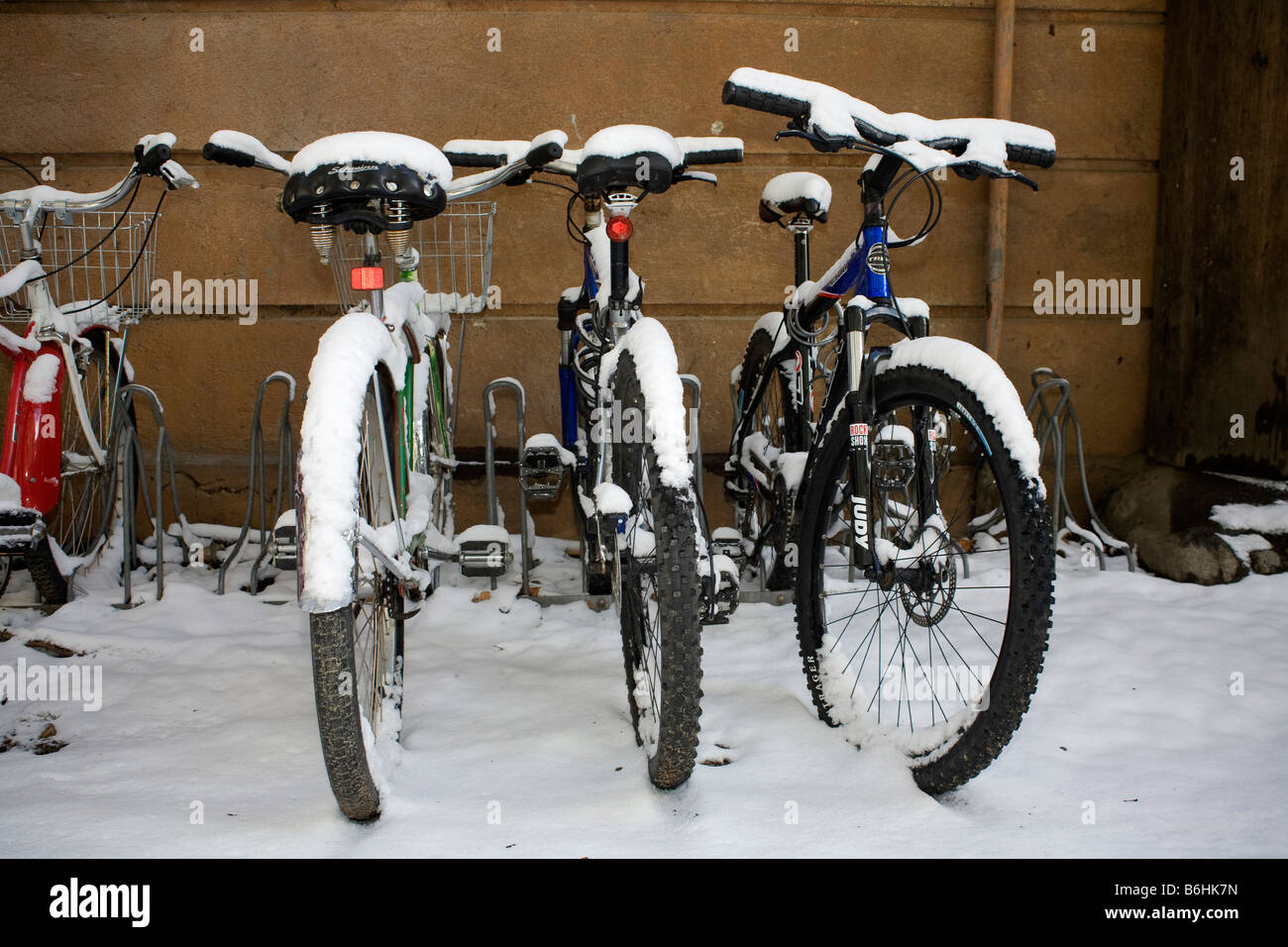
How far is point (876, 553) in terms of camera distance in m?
1.90

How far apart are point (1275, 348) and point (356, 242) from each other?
336 cm

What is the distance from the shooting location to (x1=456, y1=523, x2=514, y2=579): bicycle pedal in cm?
254

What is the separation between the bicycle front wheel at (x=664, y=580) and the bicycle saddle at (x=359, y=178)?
0.56 meters

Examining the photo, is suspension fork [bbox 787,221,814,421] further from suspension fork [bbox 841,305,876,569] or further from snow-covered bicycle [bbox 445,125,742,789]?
suspension fork [bbox 841,305,876,569]

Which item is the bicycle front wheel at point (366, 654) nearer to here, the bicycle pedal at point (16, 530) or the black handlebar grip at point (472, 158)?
the black handlebar grip at point (472, 158)

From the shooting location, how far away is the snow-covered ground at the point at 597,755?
5.39 ft

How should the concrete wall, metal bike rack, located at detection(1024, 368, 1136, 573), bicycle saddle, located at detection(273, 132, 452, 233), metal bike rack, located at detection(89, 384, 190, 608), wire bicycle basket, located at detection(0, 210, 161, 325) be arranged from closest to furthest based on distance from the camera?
bicycle saddle, located at detection(273, 132, 452, 233), metal bike rack, located at detection(89, 384, 190, 608), metal bike rack, located at detection(1024, 368, 1136, 573), wire bicycle basket, located at detection(0, 210, 161, 325), the concrete wall

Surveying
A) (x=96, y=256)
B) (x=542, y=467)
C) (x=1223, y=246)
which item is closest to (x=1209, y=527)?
(x=1223, y=246)

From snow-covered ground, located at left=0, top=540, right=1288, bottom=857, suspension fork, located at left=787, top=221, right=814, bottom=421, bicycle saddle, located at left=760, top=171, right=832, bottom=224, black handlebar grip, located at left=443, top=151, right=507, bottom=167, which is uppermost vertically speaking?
black handlebar grip, located at left=443, top=151, right=507, bottom=167

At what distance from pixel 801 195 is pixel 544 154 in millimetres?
975

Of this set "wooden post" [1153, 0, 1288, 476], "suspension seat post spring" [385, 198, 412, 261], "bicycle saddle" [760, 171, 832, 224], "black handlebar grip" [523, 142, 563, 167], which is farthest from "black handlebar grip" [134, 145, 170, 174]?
"wooden post" [1153, 0, 1288, 476]

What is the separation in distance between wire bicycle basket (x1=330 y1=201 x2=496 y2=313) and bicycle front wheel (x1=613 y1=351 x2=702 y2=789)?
3.12 ft
